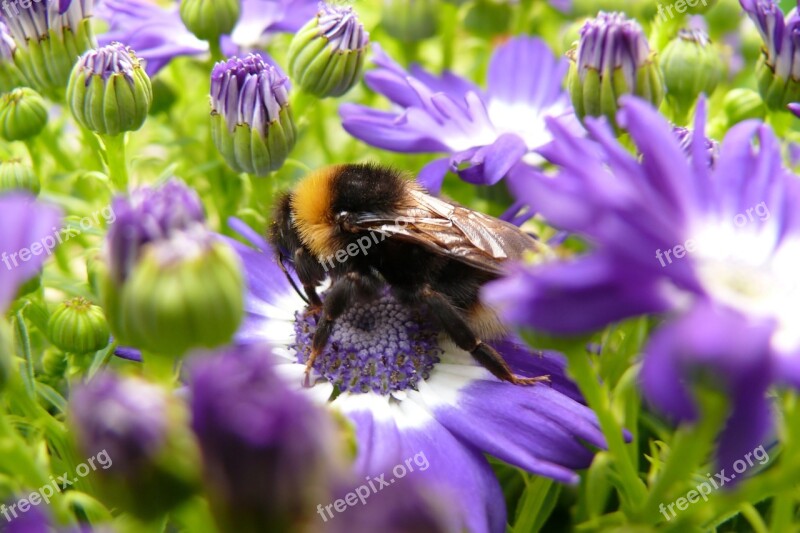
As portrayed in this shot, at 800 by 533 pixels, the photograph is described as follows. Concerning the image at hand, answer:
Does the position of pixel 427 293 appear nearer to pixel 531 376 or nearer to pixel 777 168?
pixel 531 376

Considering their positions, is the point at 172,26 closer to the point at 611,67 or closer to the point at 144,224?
the point at 611,67

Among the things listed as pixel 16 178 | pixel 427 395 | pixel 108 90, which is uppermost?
pixel 108 90

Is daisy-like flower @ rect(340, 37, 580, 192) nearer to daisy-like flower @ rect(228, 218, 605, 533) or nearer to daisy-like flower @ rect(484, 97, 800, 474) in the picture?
daisy-like flower @ rect(228, 218, 605, 533)

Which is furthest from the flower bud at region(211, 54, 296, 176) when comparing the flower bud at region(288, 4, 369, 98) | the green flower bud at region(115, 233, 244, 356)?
the green flower bud at region(115, 233, 244, 356)

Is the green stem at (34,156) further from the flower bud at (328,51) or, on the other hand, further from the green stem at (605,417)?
the green stem at (605,417)

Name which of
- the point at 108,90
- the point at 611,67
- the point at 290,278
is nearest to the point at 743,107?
the point at 611,67
